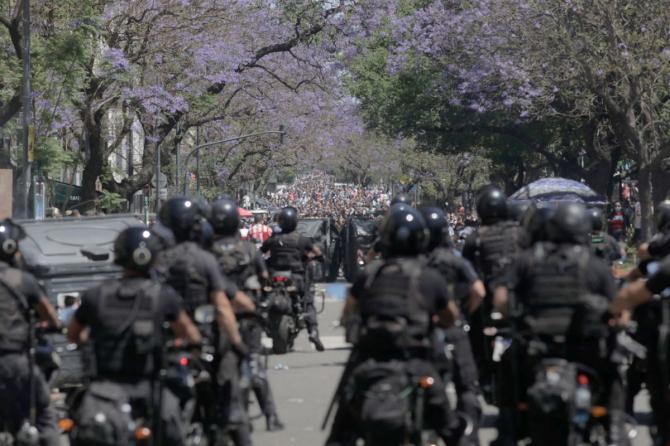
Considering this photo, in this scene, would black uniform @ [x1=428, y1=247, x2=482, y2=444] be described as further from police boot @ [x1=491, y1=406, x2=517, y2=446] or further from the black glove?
the black glove

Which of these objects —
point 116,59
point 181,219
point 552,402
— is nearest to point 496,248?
point 181,219

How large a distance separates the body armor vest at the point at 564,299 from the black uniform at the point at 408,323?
1.61 feet

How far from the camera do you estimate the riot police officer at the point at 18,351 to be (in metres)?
8.37

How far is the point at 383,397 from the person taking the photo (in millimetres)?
7207

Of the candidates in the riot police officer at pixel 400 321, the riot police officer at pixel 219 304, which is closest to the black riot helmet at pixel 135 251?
the riot police officer at pixel 219 304

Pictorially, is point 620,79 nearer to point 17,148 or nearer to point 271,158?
point 17,148

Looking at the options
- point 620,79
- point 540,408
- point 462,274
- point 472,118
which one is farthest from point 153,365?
point 472,118

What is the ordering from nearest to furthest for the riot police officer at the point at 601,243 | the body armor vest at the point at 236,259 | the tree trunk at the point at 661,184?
the body armor vest at the point at 236,259, the riot police officer at the point at 601,243, the tree trunk at the point at 661,184

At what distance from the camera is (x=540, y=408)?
24.0 ft

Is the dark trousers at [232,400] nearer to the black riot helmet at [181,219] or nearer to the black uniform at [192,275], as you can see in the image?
the black uniform at [192,275]

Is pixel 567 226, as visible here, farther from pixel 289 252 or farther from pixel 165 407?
pixel 289 252

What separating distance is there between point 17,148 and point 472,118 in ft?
50.8

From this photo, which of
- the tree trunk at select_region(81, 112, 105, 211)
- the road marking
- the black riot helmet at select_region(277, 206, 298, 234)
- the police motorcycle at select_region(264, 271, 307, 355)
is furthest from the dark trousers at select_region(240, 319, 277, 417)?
the tree trunk at select_region(81, 112, 105, 211)

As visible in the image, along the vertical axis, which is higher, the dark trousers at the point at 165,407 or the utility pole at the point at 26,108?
the utility pole at the point at 26,108
